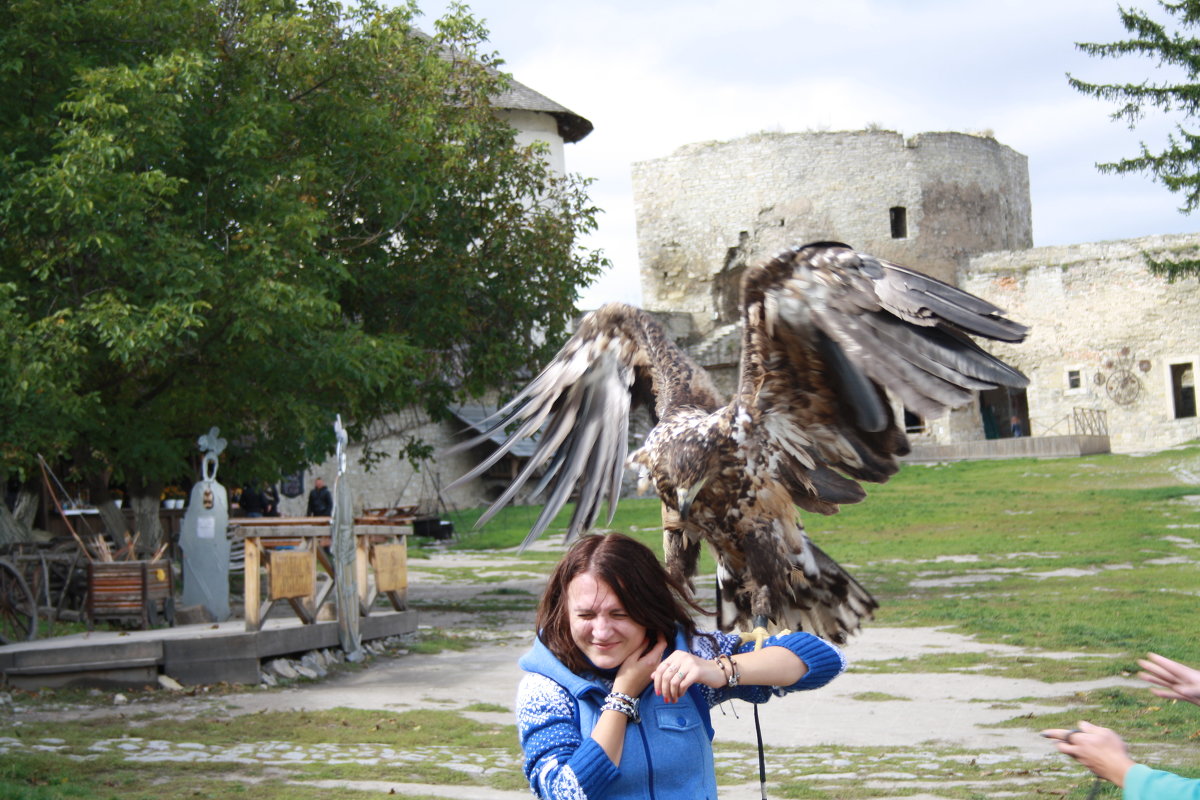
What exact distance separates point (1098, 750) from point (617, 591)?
0.85 meters

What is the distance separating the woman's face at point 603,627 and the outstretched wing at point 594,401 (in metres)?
1.51

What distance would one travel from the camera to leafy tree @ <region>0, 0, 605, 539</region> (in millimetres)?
9594

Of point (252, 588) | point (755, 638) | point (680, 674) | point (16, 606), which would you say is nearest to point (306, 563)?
point (252, 588)

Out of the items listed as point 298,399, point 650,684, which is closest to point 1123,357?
point 298,399

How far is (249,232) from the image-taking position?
10.8m

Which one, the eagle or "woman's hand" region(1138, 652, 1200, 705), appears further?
the eagle

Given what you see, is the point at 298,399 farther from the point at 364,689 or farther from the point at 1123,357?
the point at 1123,357

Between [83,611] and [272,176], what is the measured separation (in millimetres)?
4191

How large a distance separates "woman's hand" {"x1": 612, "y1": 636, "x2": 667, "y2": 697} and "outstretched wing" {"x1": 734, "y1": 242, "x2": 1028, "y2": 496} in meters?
1.16

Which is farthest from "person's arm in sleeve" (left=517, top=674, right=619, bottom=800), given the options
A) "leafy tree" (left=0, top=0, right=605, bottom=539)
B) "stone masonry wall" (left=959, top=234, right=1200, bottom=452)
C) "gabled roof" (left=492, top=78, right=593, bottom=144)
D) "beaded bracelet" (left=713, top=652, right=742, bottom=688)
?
"stone masonry wall" (left=959, top=234, right=1200, bottom=452)

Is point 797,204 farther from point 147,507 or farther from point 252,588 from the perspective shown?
point 252,588

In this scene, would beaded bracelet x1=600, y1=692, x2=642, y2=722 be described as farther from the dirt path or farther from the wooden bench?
the wooden bench

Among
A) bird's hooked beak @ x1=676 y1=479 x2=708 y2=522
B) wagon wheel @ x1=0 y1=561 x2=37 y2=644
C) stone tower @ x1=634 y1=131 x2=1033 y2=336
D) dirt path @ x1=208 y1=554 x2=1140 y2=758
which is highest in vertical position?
stone tower @ x1=634 y1=131 x2=1033 y2=336

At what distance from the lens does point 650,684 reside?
2.40 meters
